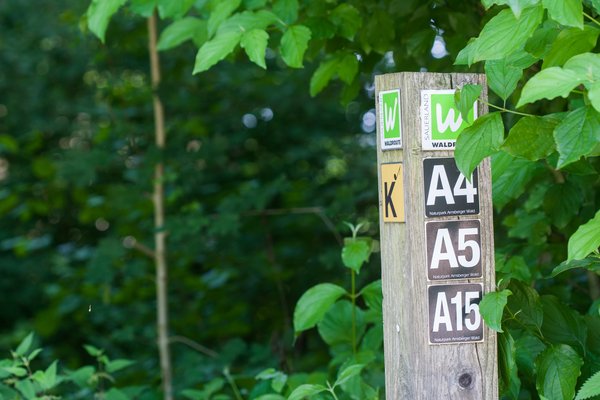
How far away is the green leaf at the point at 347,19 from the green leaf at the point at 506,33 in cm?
88

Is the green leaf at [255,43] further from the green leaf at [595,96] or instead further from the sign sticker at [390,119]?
the green leaf at [595,96]

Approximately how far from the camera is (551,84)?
133 cm

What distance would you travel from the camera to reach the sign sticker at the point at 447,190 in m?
1.69

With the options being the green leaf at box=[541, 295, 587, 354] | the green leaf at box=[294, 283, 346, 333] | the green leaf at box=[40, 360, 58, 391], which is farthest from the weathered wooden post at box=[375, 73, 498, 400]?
the green leaf at box=[40, 360, 58, 391]

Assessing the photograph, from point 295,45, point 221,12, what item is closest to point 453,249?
point 295,45

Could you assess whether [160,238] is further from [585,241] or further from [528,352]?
[585,241]

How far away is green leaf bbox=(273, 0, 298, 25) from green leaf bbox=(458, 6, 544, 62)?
0.85 m

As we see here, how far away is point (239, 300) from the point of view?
16.6 feet

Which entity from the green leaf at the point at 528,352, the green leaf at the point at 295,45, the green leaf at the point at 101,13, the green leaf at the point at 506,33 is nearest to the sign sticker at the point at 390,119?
the green leaf at the point at 506,33

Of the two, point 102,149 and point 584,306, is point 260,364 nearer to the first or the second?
point 102,149

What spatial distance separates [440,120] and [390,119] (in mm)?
101

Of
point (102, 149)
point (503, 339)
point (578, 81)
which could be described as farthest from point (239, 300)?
point (578, 81)

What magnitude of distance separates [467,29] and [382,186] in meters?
0.92

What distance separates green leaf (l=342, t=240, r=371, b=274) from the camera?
2332 millimetres
